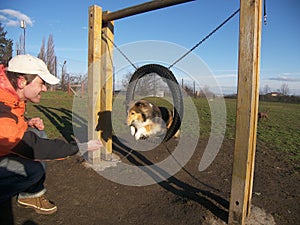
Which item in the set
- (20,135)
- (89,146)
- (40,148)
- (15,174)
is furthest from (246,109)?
(15,174)

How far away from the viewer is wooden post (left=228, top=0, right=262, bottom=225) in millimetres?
2006

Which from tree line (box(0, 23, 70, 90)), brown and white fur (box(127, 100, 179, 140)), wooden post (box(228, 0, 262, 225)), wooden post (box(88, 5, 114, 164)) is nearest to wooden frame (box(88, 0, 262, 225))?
wooden post (box(228, 0, 262, 225))

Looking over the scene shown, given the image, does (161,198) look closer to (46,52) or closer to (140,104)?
(140,104)

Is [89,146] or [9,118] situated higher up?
[9,118]

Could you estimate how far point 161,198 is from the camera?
2809 mm

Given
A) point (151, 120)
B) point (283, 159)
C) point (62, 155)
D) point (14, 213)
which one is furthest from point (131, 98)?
point (283, 159)

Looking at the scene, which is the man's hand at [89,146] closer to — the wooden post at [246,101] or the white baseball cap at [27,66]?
the white baseball cap at [27,66]

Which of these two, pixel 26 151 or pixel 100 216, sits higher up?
pixel 26 151

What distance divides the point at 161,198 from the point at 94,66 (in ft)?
6.77

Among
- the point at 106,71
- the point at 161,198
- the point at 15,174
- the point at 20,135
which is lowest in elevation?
the point at 161,198

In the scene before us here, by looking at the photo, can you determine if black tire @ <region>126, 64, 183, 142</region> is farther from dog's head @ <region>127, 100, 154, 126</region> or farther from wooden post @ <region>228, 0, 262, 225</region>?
wooden post @ <region>228, 0, 262, 225</region>

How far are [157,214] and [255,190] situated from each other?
1.40m

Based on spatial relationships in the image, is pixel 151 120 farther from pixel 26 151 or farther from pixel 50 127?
pixel 50 127

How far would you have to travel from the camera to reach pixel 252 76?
202 centimetres
